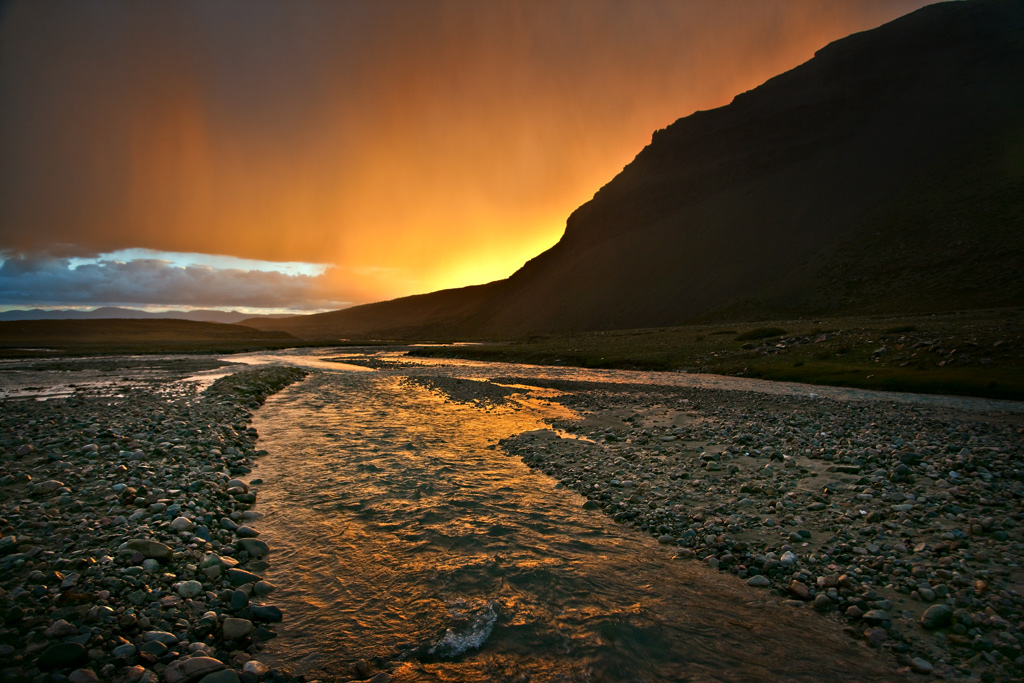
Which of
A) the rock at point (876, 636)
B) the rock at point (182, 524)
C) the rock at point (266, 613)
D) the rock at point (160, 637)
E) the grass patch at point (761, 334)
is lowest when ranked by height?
the rock at point (876, 636)

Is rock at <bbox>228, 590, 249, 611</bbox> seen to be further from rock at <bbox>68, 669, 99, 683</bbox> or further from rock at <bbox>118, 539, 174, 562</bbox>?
rock at <bbox>68, 669, 99, 683</bbox>

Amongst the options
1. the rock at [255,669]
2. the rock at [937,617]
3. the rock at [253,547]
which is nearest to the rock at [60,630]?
the rock at [255,669]

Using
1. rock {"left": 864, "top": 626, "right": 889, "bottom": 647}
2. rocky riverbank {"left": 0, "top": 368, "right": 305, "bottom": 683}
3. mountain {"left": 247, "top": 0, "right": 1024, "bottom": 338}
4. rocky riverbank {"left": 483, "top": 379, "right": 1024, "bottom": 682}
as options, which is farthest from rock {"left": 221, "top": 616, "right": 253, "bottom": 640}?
mountain {"left": 247, "top": 0, "right": 1024, "bottom": 338}

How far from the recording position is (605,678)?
5.59m

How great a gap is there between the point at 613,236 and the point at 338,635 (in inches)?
7224

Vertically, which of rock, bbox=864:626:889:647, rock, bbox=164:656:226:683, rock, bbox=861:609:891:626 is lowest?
rock, bbox=864:626:889:647

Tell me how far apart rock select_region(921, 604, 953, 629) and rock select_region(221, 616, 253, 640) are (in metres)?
9.44

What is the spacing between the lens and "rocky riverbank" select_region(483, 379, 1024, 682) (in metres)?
6.15

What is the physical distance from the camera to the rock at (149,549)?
7359 millimetres

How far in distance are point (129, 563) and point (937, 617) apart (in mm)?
12084

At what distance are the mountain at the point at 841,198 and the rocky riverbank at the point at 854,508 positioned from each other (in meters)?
88.1

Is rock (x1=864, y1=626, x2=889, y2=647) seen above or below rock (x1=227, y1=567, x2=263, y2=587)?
below

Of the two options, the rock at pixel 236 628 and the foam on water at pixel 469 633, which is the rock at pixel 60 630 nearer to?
the rock at pixel 236 628

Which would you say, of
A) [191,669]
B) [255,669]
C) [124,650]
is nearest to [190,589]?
[124,650]
